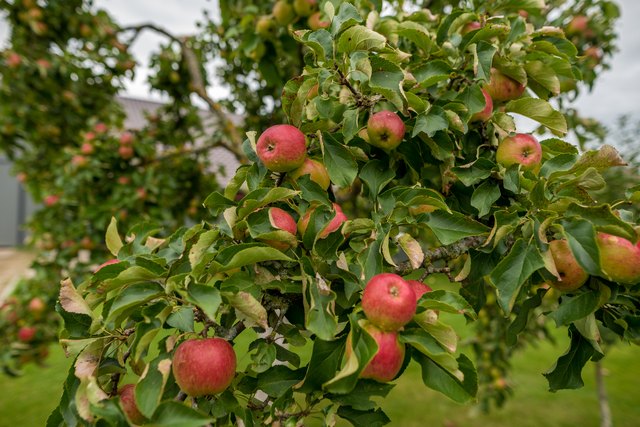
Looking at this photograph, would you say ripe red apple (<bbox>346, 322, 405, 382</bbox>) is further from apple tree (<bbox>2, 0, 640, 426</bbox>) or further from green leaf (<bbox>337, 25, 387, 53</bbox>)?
green leaf (<bbox>337, 25, 387, 53</bbox>)

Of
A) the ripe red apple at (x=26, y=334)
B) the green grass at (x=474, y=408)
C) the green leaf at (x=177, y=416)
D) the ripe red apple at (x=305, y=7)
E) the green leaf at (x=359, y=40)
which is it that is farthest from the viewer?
the green grass at (x=474, y=408)

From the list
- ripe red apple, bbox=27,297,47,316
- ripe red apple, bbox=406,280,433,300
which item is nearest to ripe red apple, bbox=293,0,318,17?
ripe red apple, bbox=406,280,433,300

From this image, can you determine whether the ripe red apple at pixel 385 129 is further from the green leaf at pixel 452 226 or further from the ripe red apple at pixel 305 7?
the ripe red apple at pixel 305 7

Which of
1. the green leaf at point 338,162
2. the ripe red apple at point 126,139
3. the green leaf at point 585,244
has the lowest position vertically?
the green leaf at point 585,244

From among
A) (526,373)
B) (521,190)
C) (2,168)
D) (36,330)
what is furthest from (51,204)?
(2,168)

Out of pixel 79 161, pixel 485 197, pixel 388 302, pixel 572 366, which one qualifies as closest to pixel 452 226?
pixel 485 197

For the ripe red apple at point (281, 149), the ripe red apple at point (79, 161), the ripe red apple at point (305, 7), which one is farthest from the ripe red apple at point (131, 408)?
the ripe red apple at point (79, 161)

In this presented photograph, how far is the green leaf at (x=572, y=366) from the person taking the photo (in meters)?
0.75

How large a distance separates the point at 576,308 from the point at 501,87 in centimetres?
Answer: 49

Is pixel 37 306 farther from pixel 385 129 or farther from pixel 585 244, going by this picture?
pixel 585 244

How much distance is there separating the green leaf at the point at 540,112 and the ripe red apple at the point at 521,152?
0.23 ft

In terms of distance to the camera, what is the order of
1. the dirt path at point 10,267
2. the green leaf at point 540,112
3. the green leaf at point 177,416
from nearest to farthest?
the green leaf at point 177,416 < the green leaf at point 540,112 < the dirt path at point 10,267

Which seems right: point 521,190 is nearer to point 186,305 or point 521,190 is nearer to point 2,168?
point 186,305

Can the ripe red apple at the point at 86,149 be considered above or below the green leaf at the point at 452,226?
above
